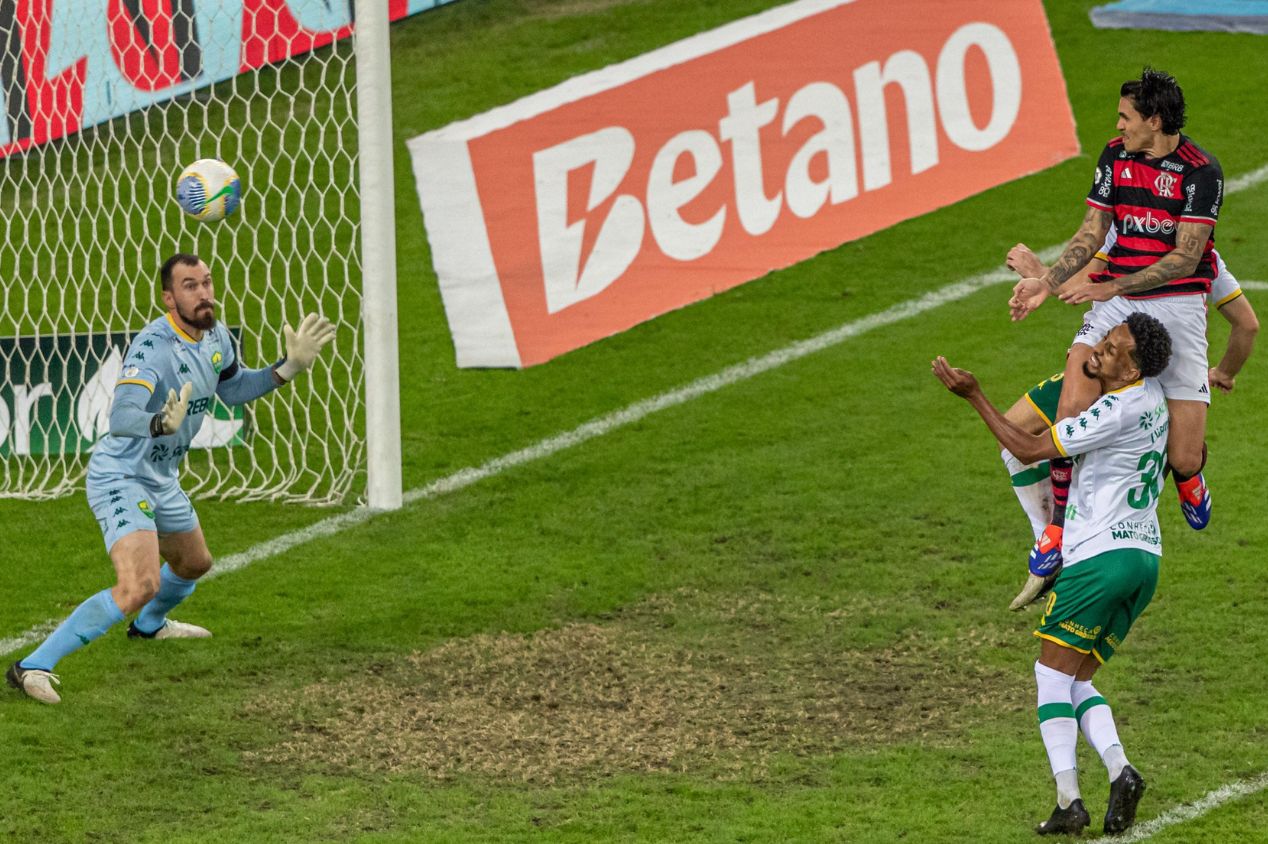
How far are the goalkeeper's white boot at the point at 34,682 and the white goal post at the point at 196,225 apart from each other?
8.72 ft

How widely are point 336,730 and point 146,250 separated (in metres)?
6.17

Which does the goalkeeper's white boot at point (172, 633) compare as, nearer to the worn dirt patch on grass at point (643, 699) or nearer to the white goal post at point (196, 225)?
the worn dirt patch on grass at point (643, 699)

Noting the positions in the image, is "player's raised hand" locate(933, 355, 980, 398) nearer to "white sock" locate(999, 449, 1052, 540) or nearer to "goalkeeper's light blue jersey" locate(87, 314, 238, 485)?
"white sock" locate(999, 449, 1052, 540)

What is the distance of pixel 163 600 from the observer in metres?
8.17

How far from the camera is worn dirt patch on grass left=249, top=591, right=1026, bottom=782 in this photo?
7.06 metres

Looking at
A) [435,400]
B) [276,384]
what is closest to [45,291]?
[435,400]

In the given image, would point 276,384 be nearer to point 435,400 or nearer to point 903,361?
point 435,400

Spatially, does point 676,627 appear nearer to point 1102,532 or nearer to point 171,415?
point 171,415

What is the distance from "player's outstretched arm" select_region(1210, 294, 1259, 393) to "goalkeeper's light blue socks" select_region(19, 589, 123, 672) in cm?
462

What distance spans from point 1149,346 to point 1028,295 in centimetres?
99

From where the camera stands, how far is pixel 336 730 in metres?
7.31

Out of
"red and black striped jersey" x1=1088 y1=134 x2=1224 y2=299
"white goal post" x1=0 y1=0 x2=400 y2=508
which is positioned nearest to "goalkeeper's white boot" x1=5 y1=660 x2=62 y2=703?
"white goal post" x1=0 y1=0 x2=400 y2=508

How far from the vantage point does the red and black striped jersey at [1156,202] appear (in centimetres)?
703

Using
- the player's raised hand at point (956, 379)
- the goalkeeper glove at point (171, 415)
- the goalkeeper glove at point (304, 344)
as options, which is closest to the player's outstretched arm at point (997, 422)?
the player's raised hand at point (956, 379)
